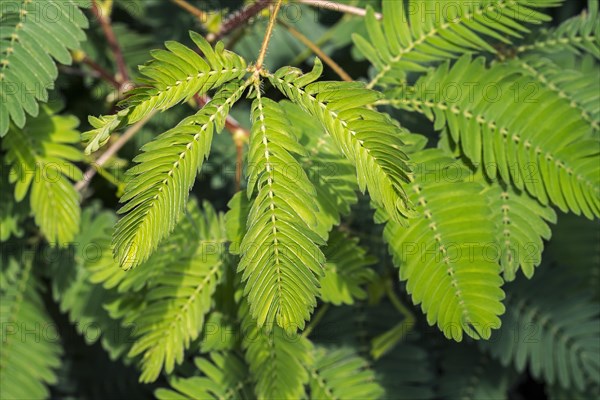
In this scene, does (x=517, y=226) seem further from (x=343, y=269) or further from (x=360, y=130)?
(x=360, y=130)

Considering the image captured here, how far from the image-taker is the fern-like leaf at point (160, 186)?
1.45 m

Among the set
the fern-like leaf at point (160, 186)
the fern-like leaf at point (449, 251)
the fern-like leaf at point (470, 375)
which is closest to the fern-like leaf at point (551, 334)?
the fern-like leaf at point (470, 375)

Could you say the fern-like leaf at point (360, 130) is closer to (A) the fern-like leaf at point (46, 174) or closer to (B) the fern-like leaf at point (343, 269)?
(B) the fern-like leaf at point (343, 269)

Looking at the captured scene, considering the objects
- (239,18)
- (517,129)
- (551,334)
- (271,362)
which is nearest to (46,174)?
(239,18)

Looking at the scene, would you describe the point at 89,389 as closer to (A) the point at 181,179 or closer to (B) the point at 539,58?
(A) the point at 181,179

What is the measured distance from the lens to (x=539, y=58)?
211 centimetres

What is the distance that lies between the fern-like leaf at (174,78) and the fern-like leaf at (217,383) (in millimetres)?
840

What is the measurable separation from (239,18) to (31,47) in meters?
0.61

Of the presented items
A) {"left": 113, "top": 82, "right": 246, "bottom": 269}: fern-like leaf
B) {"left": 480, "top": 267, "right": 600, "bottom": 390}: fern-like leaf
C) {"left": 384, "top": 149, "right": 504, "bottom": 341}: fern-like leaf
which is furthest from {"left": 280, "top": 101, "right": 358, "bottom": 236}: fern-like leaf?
{"left": 480, "top": 267, "right": 600, "bottom": 390}: fern-like leaf

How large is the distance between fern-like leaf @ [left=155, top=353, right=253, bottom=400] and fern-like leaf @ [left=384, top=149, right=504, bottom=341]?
0.62 m

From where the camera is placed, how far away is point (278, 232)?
145cm

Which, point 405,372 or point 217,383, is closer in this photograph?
point 217,383

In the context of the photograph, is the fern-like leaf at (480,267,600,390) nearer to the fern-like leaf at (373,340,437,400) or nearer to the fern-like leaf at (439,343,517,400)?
the fern-like leaf at (439,343,517,400)

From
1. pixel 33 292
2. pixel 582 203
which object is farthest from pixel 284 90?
pixel 33 292
